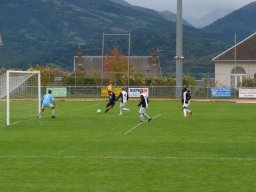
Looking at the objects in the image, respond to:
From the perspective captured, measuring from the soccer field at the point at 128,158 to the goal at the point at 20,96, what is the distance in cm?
763

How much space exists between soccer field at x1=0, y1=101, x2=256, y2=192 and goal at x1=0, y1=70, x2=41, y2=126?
7628 mm

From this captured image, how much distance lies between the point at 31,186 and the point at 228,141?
10.2 metres

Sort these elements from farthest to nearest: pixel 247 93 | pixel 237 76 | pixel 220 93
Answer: pixel 237 76, pixel 220 93, pixel 247 93

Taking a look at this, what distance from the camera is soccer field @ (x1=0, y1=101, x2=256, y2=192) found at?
13.4 meters

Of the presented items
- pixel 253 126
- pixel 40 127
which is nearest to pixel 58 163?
pixel 40 127

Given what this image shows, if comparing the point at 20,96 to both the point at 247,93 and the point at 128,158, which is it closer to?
the point at 247,93

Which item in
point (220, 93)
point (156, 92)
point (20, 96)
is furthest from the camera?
point (156, 92)

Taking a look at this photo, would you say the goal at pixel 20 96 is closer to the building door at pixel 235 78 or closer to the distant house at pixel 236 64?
the building door at pixel 235 78

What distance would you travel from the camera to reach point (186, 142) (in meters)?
21.6

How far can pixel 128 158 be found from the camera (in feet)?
57.0

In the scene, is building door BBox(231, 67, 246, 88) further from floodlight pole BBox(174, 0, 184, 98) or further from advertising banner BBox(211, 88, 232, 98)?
floodlight pole BBox(174, 0, 184, 98)

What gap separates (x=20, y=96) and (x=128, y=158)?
28.5 meters

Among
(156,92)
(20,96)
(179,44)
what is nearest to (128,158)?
(20,96)

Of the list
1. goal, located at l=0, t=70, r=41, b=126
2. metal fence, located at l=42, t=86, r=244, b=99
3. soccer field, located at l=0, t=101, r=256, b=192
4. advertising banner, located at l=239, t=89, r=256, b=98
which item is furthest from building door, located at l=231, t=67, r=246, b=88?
soccer field, located at l=0, t=101, r=256, b=192
